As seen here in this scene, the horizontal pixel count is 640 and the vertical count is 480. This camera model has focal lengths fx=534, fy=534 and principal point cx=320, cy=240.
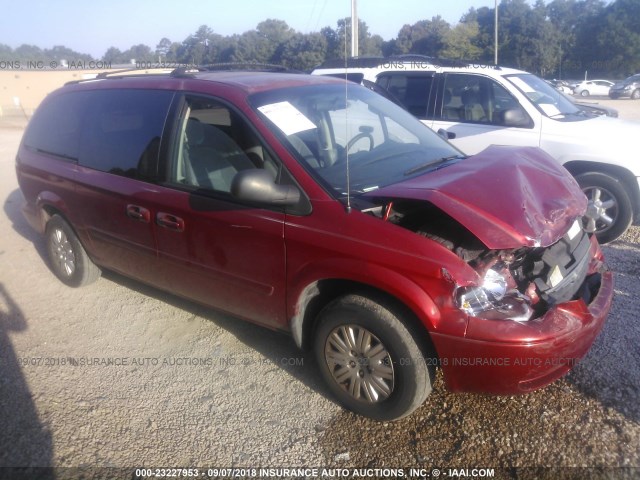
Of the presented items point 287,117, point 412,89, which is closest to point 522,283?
point 287,117

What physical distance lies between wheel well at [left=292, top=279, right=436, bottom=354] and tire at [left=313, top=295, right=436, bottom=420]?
25mm

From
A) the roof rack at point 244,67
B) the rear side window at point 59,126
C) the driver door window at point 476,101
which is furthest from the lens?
the driver door window at point 476,101

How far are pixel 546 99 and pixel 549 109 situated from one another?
251 millimetres

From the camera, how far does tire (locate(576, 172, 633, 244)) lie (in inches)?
210

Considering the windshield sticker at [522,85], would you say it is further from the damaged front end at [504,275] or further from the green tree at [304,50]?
the green tree at [304,50]

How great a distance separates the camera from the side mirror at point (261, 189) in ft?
9.06

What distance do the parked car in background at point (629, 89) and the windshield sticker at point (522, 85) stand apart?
89.7ft

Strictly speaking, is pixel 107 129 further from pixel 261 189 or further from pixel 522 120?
pixel 522 120

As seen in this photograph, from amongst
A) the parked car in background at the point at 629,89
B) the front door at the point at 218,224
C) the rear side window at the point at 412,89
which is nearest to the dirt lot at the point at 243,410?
the front door at the point at 218,224

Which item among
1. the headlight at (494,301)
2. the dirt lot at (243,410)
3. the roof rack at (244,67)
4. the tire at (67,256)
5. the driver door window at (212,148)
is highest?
the roof rack at (244,67)

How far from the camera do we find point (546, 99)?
610cm

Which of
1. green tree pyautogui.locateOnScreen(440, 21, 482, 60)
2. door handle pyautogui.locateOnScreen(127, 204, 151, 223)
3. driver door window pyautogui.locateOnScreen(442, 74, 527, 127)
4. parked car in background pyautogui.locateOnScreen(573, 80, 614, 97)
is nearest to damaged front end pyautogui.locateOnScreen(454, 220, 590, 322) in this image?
door handle pyautogui.locateOnScreen(127, 204, 151, 223)

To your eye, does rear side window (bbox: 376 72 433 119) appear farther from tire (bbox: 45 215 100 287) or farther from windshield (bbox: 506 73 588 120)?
tire (bbox: 45 215 100 287)

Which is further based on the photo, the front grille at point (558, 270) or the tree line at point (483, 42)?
the tree line at point (483, 42)
